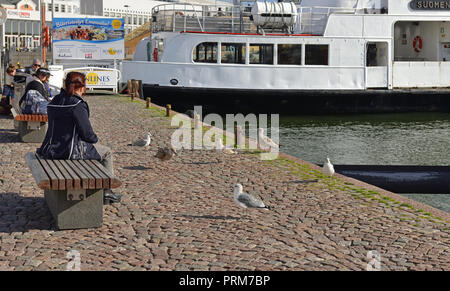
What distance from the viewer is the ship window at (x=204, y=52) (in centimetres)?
2544

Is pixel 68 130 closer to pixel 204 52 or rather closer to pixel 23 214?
pixel 23 214

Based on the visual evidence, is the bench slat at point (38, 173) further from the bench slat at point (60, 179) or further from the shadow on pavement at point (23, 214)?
the shadow on pavement at point (23, 214)

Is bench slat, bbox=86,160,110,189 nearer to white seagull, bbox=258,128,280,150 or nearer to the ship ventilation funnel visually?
white seagull, bbox=258,128,280,150

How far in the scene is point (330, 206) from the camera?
325 inches

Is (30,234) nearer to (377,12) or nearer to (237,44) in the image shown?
(237,44)

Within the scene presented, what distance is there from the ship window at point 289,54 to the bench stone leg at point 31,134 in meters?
14.0

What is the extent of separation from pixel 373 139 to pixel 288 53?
6.28 meters

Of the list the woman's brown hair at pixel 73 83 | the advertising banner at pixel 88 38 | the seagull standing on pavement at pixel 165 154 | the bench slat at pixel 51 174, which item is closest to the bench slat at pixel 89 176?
the bench slat at pixel 51 174

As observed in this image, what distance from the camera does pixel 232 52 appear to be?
2561 centimetres

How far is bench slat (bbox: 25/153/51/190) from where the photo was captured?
21.7 feet

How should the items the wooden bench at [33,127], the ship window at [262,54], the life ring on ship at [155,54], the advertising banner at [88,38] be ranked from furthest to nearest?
1. the advertising banner at [88,38]
2. the life ring on ship at [155,54]
3. the ship window at [262,54]
4. the wooden bench at [33,127]

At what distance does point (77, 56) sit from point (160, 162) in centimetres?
2696

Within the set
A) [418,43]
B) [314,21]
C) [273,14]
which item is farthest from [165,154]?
[418,43]

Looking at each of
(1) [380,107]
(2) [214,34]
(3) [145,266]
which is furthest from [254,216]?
(1) [380,107]
